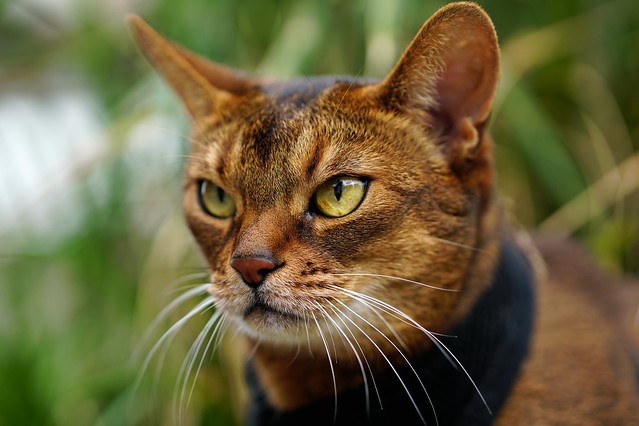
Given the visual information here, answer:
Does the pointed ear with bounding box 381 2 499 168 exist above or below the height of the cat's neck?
above

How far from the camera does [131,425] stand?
164cm

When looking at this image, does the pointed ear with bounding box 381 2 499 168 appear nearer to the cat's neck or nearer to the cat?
the cat

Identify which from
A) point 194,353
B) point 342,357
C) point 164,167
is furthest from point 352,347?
point 164,167

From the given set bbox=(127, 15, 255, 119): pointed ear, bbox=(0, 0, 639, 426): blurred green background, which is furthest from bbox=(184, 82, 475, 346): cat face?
bbox=(0, 0, 639, 426): blurred green background

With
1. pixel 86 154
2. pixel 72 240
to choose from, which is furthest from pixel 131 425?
pixel 86 154

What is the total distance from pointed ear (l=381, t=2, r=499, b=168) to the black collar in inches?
8.7

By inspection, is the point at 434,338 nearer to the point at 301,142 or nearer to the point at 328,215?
the point at 328,215

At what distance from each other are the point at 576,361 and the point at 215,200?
59 centimetres

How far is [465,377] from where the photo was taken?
0.97 m

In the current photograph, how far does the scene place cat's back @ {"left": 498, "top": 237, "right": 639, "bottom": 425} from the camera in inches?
39.4

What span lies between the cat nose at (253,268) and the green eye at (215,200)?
15 centimetres

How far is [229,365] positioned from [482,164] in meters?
0.91

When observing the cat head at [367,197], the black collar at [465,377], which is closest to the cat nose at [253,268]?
the cat head at [367,197]

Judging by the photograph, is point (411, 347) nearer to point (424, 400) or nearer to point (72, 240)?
point (424, 400)
